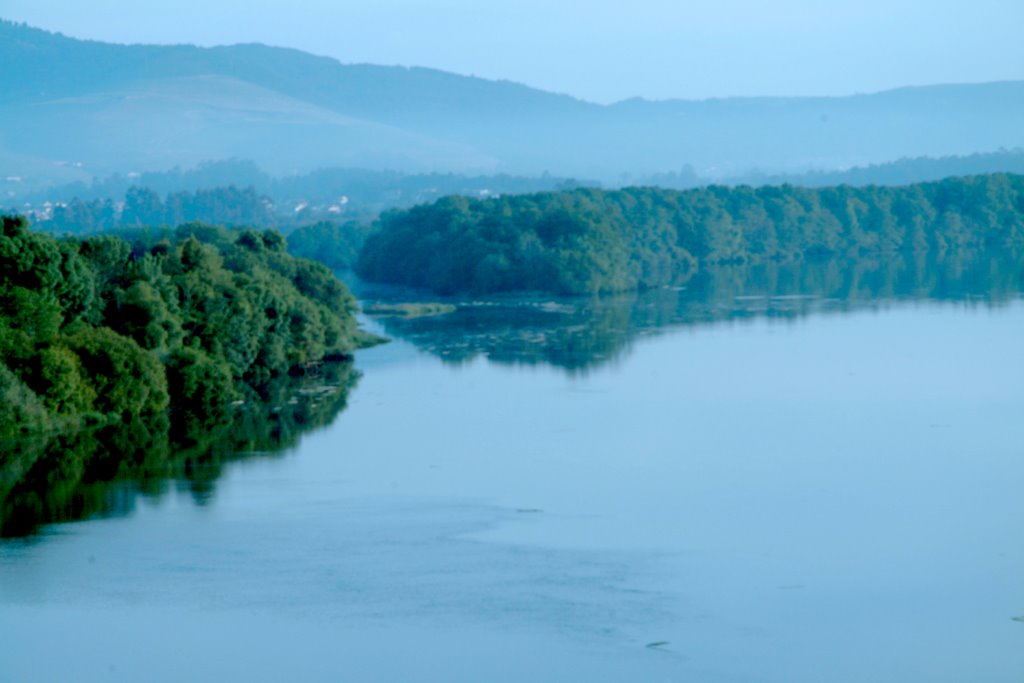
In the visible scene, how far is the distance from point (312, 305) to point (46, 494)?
12.7 meters

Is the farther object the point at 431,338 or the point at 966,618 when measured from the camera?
the point at 431,338

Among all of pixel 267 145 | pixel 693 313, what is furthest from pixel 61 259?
pixel 267 145

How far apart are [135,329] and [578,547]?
11.7 metres

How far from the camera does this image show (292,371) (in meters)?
32.2

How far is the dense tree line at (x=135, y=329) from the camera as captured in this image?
79.2ft

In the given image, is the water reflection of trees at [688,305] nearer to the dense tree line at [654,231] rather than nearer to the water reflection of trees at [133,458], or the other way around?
the dense tree line at [654,231]

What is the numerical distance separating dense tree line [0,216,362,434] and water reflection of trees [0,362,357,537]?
1.92ft

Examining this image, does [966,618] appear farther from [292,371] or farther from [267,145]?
[267,145]

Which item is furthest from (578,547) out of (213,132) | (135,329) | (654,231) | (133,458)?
(213,132)

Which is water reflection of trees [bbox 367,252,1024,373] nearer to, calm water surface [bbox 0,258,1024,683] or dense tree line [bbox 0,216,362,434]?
dense tree line [bbox 0,216,362,434]

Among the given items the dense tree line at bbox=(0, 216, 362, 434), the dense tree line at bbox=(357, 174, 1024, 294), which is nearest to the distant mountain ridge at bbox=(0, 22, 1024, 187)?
the dense tree line at bbox=(357, 174, 1024, 294)

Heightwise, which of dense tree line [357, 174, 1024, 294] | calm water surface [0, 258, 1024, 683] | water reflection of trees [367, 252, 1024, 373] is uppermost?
dense tree line [357, 174, 1024, 294]

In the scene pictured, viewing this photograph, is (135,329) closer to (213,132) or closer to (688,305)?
(688,305)

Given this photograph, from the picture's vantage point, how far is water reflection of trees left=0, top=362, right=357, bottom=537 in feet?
65.2
